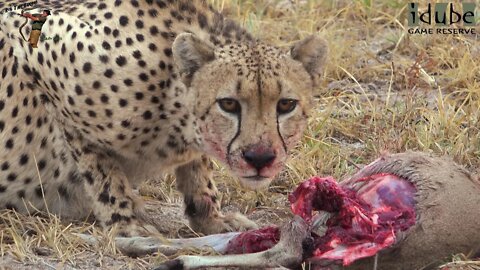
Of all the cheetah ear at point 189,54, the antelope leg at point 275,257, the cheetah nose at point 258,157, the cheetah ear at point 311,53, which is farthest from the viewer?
the cheetah ear at point 311,53

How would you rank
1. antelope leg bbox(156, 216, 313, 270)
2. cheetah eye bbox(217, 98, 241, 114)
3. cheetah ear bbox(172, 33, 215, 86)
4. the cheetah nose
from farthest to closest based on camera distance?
cheetah ear bbox(172, 33, 215, 86) → cheetah eye bbox(217, 98, 241, 114) → the cheetah nose → antelope leg bbox(156, 216, 313, 270)

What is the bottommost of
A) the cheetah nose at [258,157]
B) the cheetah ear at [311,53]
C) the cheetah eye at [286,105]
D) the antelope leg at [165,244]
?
the antelope leg at [165,244]

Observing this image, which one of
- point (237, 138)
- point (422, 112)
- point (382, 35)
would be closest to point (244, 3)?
point (382, 35)

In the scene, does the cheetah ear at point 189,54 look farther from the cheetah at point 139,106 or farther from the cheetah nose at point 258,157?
the cheetah nose at point 258,157

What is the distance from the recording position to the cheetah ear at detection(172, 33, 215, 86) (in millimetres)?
4258

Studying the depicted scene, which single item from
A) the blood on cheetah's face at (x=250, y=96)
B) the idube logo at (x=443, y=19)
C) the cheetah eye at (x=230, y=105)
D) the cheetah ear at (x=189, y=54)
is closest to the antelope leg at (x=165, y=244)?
the blood on cheetah's face at (x=250, y=96)

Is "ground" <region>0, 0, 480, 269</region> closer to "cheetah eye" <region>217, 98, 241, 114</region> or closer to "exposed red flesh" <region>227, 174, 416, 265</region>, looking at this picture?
"exposed red flesh" <region>227, 174, 416, 265</region>

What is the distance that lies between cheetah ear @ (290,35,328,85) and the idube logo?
2126mm

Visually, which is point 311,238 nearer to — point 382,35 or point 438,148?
point 438,148

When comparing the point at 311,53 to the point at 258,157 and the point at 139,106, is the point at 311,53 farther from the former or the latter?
the point at 139,106

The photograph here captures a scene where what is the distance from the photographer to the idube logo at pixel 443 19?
6418 millimetres

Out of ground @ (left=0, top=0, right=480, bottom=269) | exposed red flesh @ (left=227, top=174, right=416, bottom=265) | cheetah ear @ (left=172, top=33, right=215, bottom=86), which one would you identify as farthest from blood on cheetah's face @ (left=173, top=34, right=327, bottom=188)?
ground @ (left=0, top=0, right=480, bottom=269)

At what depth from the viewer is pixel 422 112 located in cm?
559

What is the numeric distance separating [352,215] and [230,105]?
Answer: 1.99 feet
